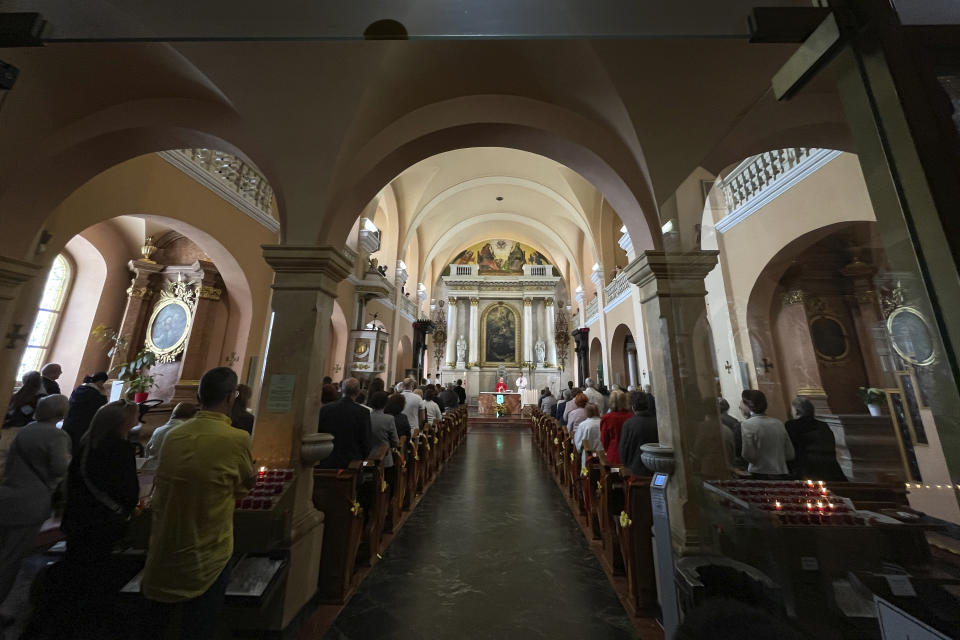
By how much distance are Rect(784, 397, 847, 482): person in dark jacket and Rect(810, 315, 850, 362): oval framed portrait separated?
199 mm

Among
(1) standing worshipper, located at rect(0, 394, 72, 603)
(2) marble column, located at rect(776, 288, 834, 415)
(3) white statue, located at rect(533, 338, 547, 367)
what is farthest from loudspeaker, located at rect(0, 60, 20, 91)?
(3) white statue, located at rect(533, 338, 547, 367)

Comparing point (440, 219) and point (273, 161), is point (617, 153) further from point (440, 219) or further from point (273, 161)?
point (440, 219)

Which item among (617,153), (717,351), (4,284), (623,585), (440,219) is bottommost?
(623,585)

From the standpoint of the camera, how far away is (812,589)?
2.75 ft

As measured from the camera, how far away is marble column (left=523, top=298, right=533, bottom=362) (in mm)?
17922

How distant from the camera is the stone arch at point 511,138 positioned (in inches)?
134

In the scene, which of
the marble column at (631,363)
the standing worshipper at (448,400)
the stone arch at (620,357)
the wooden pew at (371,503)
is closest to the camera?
the wooden pew at (371,503)

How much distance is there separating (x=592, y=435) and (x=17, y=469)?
187 inches

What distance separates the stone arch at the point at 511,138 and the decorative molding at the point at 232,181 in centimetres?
399

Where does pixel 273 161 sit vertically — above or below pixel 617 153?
below

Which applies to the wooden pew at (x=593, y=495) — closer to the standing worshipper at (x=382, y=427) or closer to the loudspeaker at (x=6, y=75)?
the standing worshipper at (x=382, y=427)

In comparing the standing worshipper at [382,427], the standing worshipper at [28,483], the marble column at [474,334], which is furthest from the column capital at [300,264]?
the marble column at [474,334]

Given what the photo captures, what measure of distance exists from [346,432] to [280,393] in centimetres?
69

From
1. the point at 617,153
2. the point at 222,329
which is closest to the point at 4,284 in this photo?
the point at 222,329
